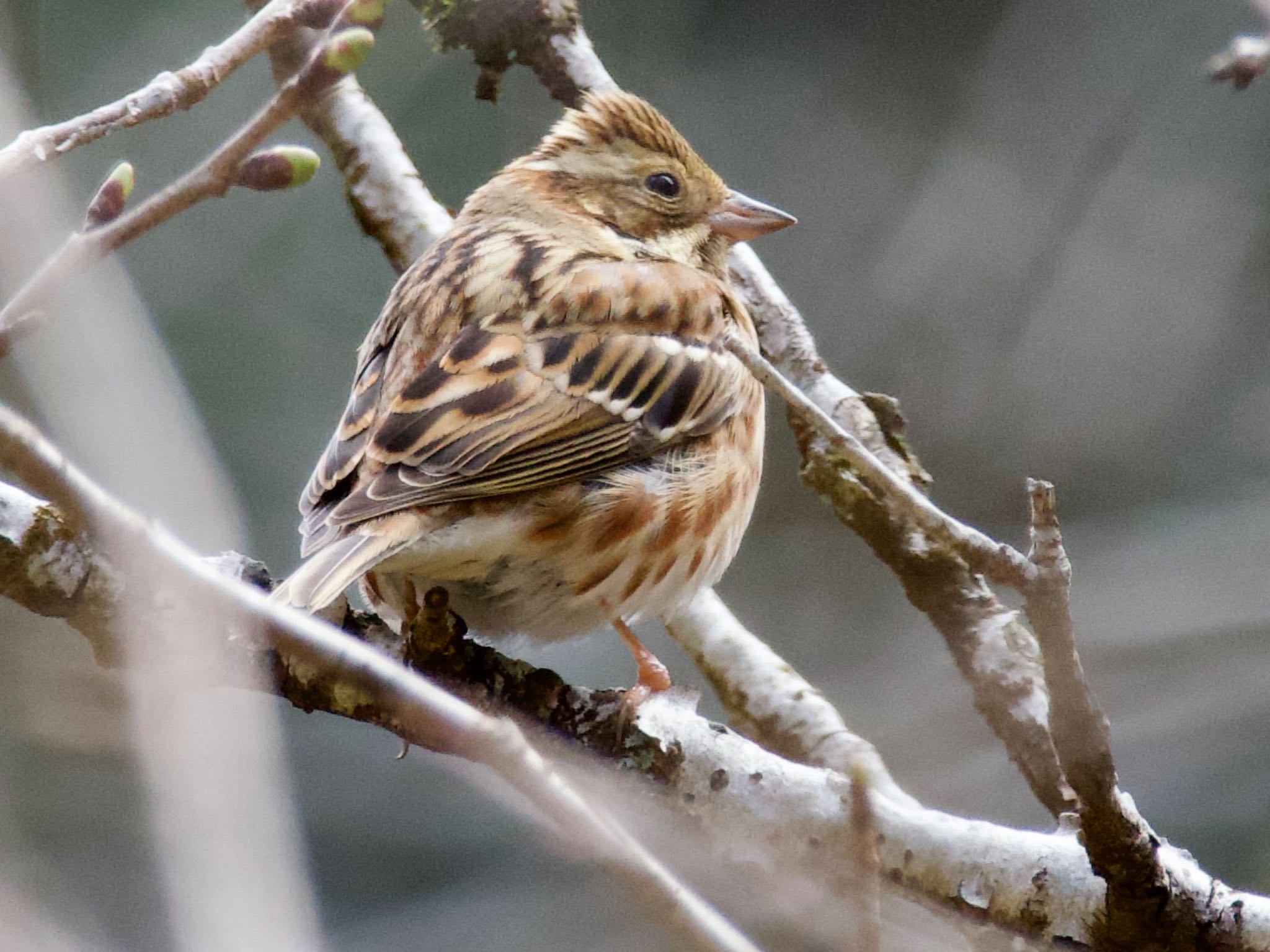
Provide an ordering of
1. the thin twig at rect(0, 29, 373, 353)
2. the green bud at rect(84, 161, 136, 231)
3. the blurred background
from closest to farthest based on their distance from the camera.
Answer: the thin twig at rect(0, 29, 373, 353), the green bud at rect(84, 161, 136, 231), the blurred background

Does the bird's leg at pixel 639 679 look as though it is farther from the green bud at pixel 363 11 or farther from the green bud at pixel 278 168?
the green bud at pixel 363 11

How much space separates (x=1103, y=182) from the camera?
25.1 ft

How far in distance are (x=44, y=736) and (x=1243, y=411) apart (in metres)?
5.00

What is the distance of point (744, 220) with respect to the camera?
465 cm

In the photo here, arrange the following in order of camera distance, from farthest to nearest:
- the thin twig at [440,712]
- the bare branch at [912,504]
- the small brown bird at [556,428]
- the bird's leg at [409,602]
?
the bird's leg at [409,602] → the small brown bird at [556,428] → the bare branch at [912,504] → the thin twig at [440,712]

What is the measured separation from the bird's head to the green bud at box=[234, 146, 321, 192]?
252 cm

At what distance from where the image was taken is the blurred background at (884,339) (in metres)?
5.94

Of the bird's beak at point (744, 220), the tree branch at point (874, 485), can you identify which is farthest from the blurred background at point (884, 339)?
the bird's beak at point (744, 220)

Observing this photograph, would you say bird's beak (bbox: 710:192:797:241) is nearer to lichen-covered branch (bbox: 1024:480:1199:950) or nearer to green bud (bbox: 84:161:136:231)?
lichen-covered branch (bbox: 1024:480:1199:950)

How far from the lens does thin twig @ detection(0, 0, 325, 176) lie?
203 centimetres

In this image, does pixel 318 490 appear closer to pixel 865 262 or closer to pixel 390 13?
pixel 390 13

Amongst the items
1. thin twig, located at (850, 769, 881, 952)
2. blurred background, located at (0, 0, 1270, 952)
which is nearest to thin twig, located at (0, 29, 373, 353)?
thin twig, located at (850, 769, 881, 952)

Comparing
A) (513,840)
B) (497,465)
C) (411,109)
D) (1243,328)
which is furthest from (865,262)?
(497,465)

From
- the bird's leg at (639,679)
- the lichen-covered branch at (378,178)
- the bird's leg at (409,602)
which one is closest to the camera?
the bird's leg at (639,679)
